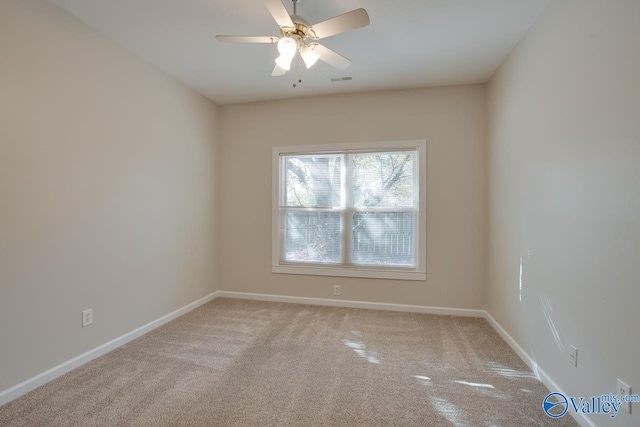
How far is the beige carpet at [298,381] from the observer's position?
1.73 m

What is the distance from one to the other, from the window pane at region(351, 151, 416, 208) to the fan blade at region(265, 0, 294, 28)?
2.06m

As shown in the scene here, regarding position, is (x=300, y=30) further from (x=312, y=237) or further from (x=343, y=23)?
(x=312, y=237)

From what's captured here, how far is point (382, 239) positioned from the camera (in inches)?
143

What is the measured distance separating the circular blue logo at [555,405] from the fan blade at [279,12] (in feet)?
9.41

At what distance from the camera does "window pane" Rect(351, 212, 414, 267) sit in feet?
11.7

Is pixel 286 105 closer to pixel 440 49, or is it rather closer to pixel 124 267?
pixel 440 49

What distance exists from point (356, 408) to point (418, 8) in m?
2.76

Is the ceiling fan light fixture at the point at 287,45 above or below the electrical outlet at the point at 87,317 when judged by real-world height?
above

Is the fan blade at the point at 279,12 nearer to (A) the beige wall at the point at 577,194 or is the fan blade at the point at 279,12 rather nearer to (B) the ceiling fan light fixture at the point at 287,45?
(B) the ceiling fan light fixture at the point at 287,45

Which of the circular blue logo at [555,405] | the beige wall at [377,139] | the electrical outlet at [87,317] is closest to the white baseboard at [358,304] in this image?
the beige wall at [377,139]

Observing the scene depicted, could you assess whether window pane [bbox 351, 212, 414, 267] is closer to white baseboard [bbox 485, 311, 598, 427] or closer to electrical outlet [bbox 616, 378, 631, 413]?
white baseboard [bbox 485, 311, 598, 427]

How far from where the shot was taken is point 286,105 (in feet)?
12.6

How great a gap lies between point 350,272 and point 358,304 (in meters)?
0.41

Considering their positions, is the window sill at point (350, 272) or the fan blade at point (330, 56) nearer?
the fan blade at point (330, 56)
